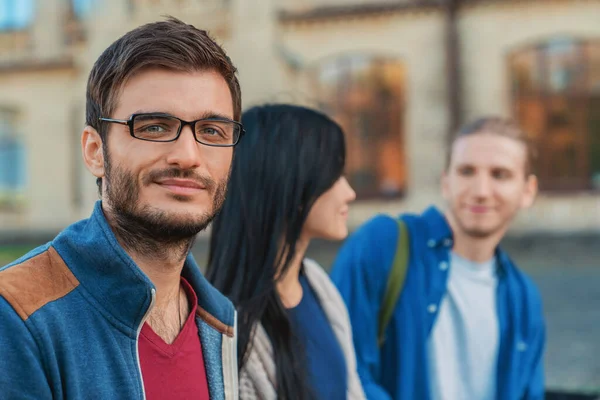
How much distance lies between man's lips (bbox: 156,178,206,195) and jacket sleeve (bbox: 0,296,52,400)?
0.34 metres

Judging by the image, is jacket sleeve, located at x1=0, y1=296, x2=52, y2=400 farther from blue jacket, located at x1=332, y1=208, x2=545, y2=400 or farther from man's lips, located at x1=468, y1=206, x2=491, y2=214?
man's lips, located at x1=468, y1=206, x2=491, y2=214

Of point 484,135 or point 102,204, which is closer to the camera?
point 102,204

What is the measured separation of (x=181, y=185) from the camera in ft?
4.22

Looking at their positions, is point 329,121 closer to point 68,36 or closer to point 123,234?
point 123,234

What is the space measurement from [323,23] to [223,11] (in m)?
2.24

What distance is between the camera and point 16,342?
42.5 inches

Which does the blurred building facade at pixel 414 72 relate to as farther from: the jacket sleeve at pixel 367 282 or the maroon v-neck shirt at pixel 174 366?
the maroon v-neck shirt at pixel 174 366

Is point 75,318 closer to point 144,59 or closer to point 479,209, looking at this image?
point 144,59

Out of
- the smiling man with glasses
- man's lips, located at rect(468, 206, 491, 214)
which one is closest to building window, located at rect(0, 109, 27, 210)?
man's lips, located at rect(468, 206, 491, 214)

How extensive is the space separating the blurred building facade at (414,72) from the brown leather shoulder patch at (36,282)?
11767 millimetres

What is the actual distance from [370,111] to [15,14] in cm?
963

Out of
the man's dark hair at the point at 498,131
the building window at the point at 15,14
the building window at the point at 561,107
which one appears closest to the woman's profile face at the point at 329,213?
the man's dark hair at the point at 498,131

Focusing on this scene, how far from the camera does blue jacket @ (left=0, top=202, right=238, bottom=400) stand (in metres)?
1.08

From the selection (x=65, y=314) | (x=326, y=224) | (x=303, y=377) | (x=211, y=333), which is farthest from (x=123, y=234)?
(x=326, y=224)
